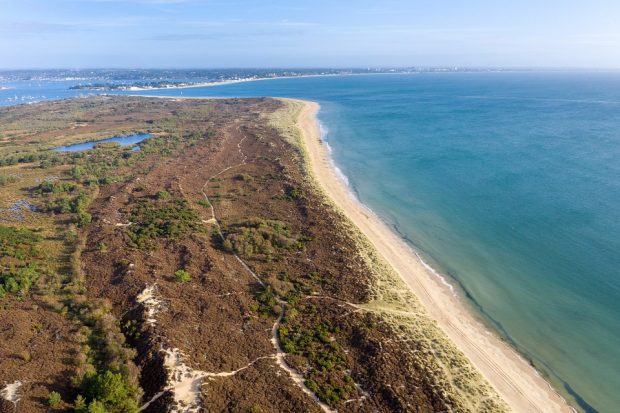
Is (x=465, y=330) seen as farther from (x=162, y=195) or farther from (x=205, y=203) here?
(x=162, y=195)

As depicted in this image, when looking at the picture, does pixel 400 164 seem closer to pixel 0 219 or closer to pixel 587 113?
pixel 0 219

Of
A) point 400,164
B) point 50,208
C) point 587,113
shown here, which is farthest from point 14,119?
point 587,113

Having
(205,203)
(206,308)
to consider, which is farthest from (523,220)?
(205,203)

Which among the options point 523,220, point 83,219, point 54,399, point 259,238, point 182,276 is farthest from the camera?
point 523,220

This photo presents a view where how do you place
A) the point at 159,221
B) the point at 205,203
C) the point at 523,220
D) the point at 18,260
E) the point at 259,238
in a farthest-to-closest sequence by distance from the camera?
the point at 205,203 < the point at 523,220 < the point at 159,221 < the point at 259,238 < the point at 18,260

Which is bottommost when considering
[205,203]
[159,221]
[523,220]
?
[523,220]

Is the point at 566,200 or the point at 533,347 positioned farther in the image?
the point at 566,200

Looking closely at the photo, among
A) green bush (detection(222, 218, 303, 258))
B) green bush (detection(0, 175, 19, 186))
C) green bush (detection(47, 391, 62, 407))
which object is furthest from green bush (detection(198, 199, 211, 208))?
green bush (detection(0, 175, 19, 186))
